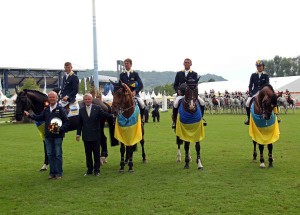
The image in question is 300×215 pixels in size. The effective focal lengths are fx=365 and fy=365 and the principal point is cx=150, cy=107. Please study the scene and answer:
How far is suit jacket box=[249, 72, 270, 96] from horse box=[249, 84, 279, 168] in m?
1.01

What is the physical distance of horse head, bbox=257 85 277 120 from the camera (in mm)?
9469

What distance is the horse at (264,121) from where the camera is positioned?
9.56 m

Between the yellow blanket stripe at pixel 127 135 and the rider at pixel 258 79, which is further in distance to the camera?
the rider at pixel 258 79

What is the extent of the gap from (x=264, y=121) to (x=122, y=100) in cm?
387

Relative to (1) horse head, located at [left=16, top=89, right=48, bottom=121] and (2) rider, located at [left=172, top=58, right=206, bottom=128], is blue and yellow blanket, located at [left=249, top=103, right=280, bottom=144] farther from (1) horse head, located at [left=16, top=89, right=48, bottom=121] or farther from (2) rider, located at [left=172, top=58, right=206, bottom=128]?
(1) horse head, located at [left=16, top=89, right=48, bottom=121]

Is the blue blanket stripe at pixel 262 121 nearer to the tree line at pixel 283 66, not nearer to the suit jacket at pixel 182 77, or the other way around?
the suit jacket at pixel 182 77

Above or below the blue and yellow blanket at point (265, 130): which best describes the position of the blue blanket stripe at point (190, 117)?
above

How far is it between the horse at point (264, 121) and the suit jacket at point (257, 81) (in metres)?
1.01

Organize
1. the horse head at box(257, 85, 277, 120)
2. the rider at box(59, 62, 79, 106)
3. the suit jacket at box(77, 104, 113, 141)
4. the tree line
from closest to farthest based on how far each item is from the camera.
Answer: the suit jacket at box(77, 104, 113, 141) < the horse head at box(257, 85, 277, 120) < the rider at box(59, 62, 79, 106) < the tree line

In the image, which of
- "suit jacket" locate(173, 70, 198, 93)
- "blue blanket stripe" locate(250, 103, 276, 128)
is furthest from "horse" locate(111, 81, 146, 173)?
"blue blanket stripe" locate(250, 103, 276, 128)

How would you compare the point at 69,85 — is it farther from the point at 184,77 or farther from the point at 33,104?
the point at 184,77

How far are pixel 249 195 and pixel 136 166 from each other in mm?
4238

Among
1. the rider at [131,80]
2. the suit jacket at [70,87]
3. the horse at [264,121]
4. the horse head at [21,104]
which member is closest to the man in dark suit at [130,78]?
the rider at [131,80]

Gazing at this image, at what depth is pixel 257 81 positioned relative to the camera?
11.0 m
